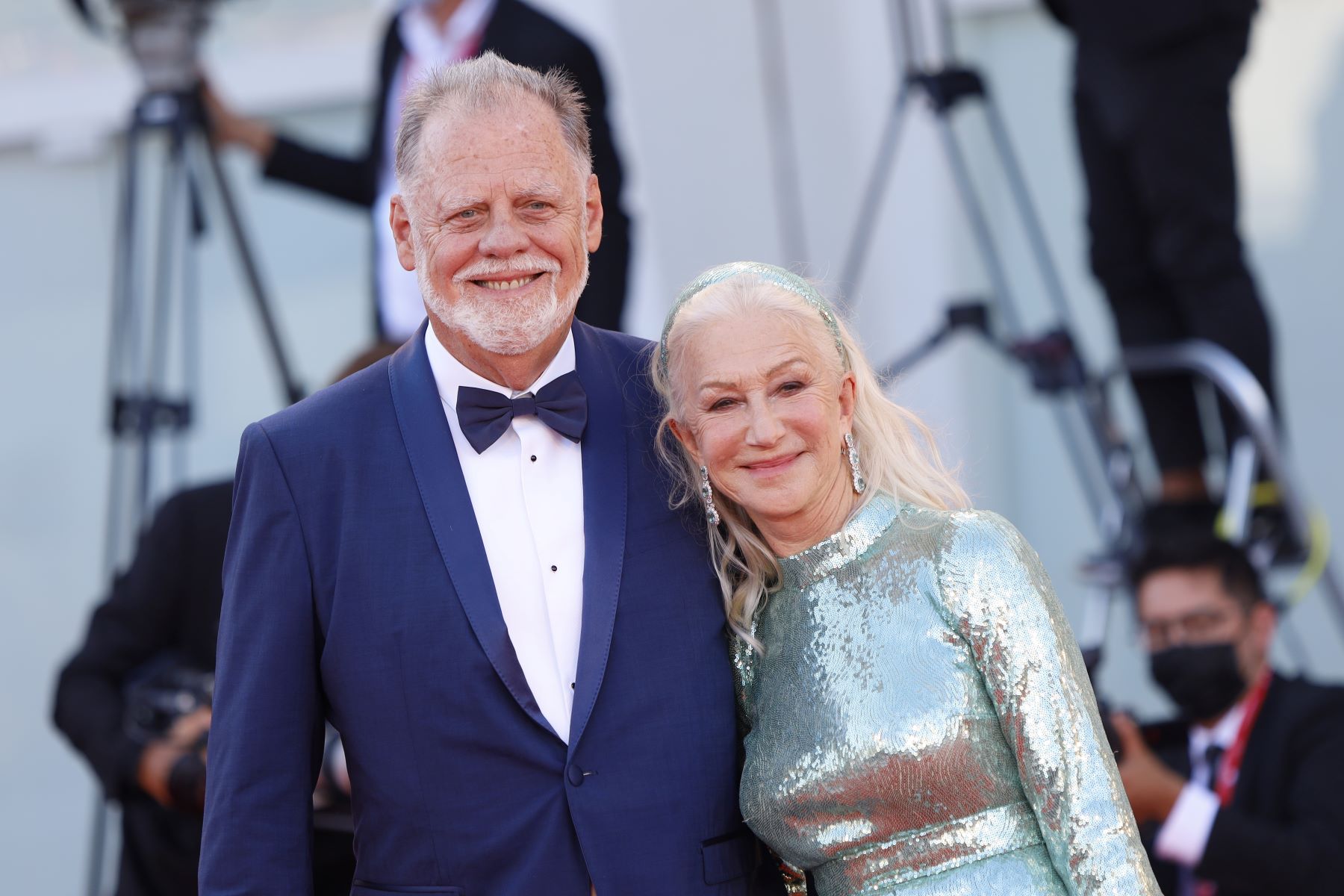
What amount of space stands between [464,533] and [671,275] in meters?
3.07

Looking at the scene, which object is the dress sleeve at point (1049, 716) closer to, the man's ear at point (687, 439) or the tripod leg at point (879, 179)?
the man's ear at point (687, 439)

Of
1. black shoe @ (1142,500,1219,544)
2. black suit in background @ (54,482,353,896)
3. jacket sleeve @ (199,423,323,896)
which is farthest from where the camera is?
black shoe @ (1142,500,1219,544)

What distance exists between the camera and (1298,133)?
14.9 feet

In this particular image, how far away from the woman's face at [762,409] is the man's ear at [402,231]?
0.33m

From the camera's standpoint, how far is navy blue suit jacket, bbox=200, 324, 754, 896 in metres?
1.73

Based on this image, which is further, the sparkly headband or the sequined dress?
the sparkly headband

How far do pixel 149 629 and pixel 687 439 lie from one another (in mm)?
1695

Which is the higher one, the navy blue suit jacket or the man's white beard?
the man's white beard

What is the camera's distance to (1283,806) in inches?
121

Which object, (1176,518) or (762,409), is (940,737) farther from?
(1176,518)

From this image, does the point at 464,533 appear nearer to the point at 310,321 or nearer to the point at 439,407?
the point at 439,407

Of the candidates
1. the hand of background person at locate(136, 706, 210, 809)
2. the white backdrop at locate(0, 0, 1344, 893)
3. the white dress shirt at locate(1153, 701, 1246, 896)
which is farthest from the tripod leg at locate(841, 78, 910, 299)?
the hand of background person at locate(136, 706, 210, 809)

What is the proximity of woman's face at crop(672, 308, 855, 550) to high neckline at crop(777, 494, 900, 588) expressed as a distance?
2.9 inches

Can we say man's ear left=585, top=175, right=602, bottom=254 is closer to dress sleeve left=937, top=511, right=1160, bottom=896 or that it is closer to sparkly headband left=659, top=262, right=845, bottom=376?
sparkly headband left=659, top=262, right=845, bottom=376
